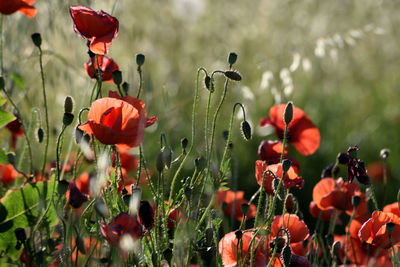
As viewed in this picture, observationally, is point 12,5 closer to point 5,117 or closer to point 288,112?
point 5,117

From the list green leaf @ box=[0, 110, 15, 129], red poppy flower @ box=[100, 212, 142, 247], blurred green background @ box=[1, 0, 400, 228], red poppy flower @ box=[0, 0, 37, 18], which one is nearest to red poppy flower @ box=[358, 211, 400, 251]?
red poppy flower @ box=[100, 212, 142, 247]

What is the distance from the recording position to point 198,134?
80.7 inches

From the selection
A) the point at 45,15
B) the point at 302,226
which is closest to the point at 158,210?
the point at 302,226

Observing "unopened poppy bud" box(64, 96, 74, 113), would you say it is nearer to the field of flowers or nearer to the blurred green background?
the field of flowers

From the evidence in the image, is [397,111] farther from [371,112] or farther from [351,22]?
[351,22]

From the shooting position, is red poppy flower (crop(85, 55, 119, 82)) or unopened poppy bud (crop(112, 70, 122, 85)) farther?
red poppy flower (crop(85, 55, 119, 82))

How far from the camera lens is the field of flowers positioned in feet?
3.02

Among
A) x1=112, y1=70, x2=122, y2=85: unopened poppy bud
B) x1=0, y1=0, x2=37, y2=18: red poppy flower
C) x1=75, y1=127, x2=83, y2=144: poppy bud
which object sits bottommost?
x1=75, y1=127, x2=83, y2=144: poppy bud

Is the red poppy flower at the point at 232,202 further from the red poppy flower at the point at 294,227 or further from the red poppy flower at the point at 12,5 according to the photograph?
the red poppy flower at the point at 12,5

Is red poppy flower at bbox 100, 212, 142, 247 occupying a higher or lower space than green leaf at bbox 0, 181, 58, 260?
lower

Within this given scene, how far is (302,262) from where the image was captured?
917 mm

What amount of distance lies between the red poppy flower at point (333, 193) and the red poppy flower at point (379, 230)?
0.44 feet

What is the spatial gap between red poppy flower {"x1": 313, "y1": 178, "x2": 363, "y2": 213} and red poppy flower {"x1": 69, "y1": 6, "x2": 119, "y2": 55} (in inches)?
18.3

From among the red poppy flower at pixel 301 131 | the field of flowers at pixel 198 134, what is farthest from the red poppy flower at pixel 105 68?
the red poppy flower at pixel 301 131
